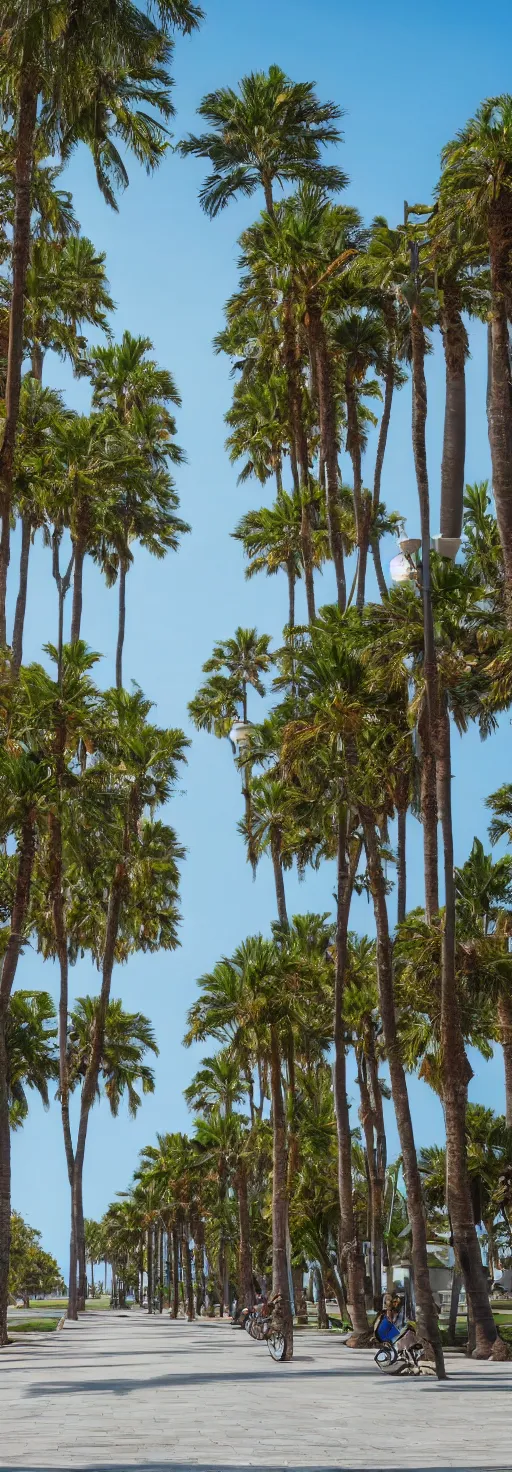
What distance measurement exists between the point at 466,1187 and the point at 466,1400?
7.89 metres

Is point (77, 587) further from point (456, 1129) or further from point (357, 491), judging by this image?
point (456, 1129)

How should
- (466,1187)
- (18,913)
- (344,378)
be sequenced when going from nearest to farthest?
1. (466,1187)
2. (18,913)
3. (344,378)

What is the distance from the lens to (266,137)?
3619 cm

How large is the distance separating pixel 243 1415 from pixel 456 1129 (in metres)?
11.3

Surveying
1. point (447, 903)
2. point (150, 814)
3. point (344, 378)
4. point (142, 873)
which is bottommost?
point (447, 903)

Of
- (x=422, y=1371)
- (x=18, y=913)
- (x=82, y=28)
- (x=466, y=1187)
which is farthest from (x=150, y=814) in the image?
(x=82, y=28)

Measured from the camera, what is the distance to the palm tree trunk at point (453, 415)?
22.2m

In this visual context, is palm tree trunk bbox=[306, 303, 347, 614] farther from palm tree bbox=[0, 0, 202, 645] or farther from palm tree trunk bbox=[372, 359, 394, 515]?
palm tree bbox=[0, 0, 202, 645]

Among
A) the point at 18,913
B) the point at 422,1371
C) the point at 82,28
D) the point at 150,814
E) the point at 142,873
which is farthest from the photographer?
the point at 150,814

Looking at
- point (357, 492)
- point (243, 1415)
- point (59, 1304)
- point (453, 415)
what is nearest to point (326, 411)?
point (357, 492)

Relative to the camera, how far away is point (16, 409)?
17.3 meters

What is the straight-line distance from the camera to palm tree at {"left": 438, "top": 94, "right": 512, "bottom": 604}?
2158 cm

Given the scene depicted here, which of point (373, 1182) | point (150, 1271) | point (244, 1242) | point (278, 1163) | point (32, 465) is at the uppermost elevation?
point (32, 465)

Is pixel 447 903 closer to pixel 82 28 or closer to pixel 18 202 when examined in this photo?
pixel 18 202
